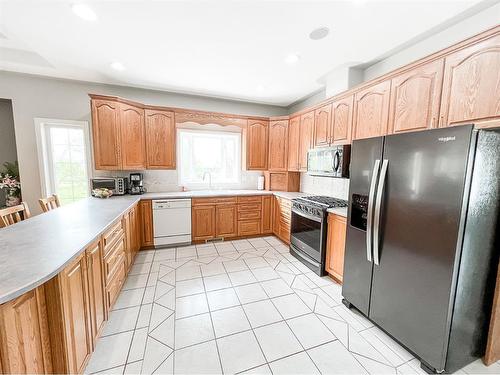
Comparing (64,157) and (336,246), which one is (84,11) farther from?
(336,246)

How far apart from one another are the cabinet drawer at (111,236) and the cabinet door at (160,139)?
1.62 m

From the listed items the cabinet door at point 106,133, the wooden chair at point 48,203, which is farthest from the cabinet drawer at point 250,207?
the wooden chair at point 48,203

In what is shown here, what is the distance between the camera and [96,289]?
1578 millimetres

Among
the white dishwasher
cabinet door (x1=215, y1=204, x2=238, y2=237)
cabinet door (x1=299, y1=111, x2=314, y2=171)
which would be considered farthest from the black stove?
the white dishwasher

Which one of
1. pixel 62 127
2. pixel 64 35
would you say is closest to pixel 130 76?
pixel 64 35

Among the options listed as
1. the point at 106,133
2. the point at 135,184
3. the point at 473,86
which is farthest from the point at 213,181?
the point at 473,86

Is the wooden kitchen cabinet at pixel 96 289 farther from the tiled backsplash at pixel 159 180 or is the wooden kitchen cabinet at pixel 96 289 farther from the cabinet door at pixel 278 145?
the cabinet door at pixel 278 145

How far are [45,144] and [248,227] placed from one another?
3.63 meters

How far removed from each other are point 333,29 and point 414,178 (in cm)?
159

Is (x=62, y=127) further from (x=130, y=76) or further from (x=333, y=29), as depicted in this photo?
(x=333, y=29)

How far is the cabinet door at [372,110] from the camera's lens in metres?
2.17

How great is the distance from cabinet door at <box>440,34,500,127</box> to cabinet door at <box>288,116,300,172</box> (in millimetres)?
2203

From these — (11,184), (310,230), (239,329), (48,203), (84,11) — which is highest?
(84,11)

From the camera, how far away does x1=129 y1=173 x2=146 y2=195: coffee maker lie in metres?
3.57
